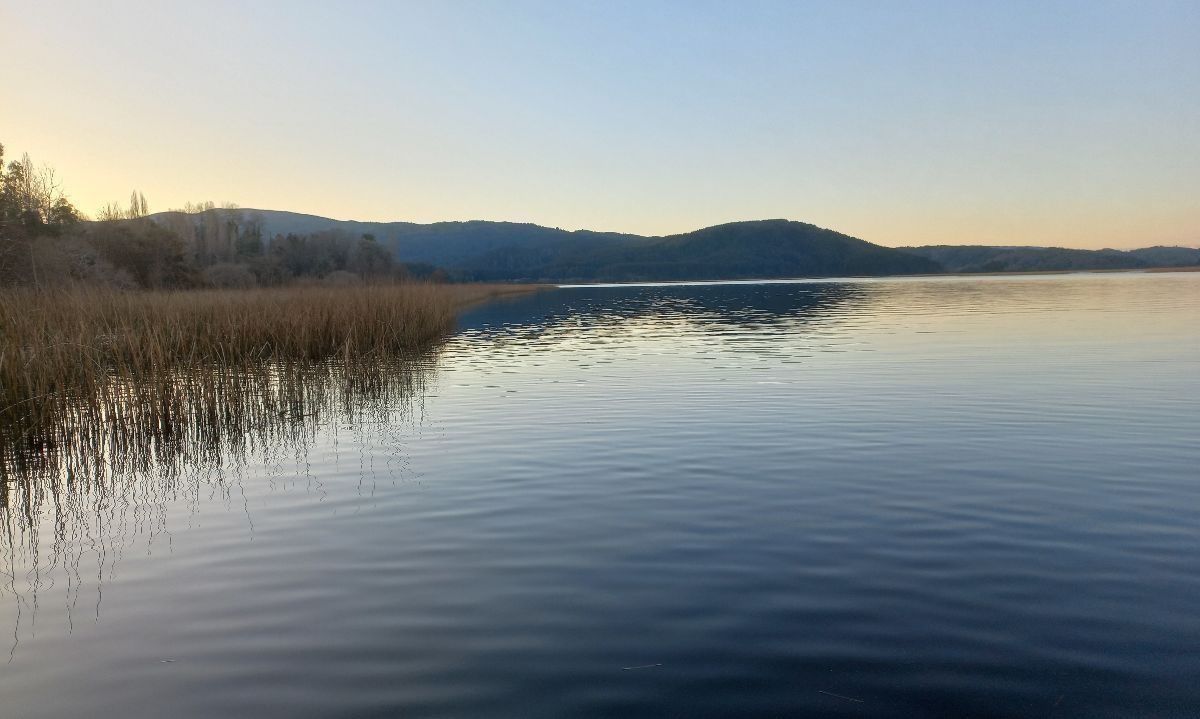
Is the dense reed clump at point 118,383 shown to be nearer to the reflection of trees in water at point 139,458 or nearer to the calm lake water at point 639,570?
the reflection of trees in water at point 139,458

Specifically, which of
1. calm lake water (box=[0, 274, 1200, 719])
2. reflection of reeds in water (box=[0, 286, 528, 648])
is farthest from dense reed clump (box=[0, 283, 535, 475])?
calm lake water (box=[0, 274, 1200, 719])

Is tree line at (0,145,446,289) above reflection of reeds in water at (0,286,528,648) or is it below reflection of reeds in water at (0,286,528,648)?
above

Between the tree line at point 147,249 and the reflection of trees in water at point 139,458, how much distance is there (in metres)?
3.62

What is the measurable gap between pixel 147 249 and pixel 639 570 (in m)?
60.4

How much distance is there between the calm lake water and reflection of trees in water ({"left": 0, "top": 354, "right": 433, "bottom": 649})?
83mm

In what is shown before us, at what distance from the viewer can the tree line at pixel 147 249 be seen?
115ft

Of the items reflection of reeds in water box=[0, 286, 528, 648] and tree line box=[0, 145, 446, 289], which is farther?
tree line box=[0, 145, 446, 289]

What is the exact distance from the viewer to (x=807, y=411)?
1377 cm

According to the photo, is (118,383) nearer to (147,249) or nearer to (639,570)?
(639,570)

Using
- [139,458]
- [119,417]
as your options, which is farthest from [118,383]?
[139,458]

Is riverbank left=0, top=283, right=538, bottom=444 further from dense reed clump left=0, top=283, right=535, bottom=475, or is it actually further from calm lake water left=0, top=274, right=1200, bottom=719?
calm lake water left=0, top=274, right=1200, bottom=719

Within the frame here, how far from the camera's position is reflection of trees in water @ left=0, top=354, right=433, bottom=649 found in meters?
7.25

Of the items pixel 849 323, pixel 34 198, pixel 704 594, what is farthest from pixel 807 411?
pixel 34 198

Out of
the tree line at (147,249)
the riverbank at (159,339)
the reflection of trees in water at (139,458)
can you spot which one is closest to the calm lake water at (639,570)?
the reflection of trees in water at (139,458)
